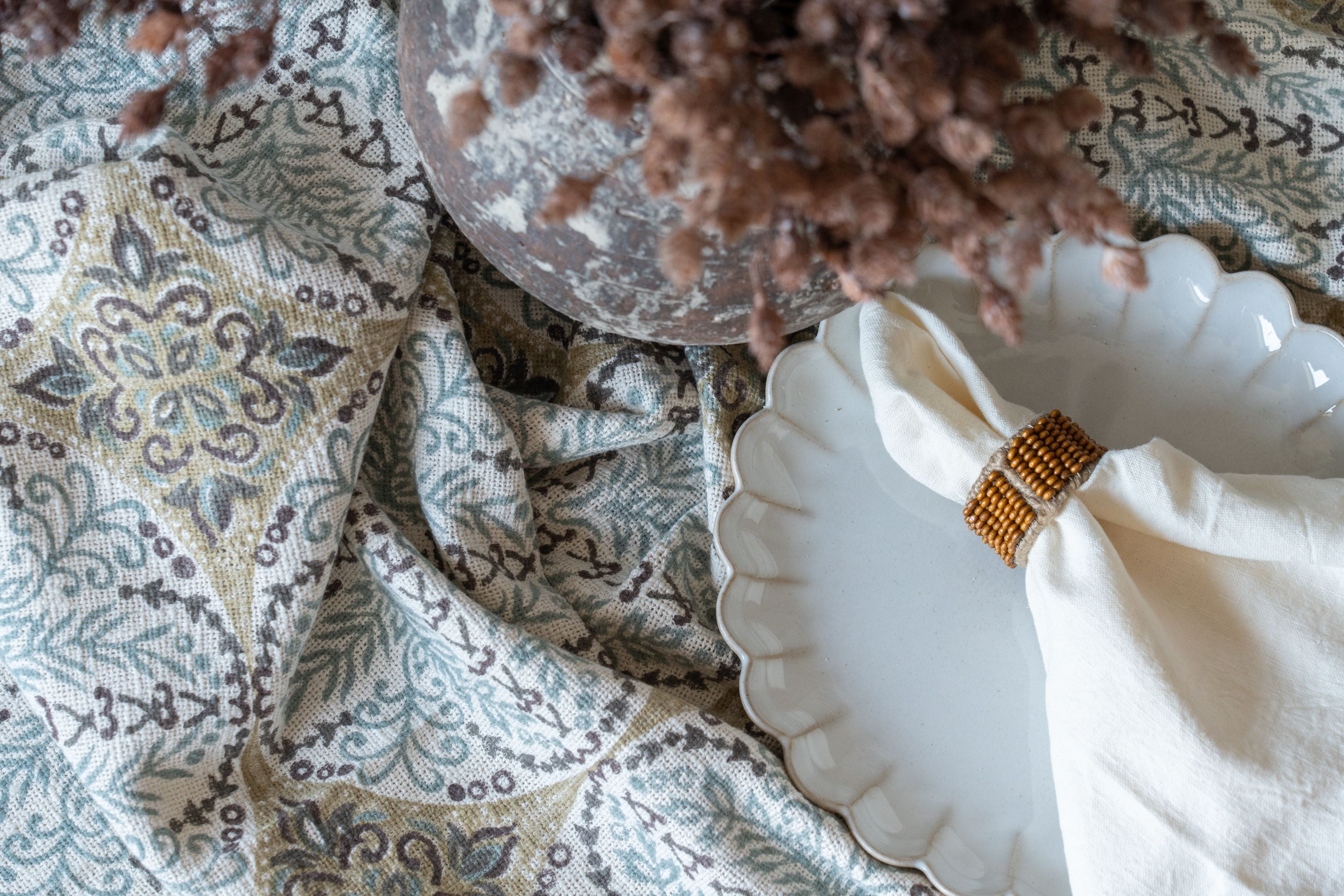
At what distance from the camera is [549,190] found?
Result: 0.38 m

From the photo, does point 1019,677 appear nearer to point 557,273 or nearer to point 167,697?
point 557,273

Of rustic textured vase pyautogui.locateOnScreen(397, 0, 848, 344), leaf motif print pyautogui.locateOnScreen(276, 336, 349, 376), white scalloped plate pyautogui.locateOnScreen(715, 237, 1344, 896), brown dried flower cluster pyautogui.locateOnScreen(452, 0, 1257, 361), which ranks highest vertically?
brown dried flower cluster pyautogui.locateOnScreen(452, 0, 1257, 361)

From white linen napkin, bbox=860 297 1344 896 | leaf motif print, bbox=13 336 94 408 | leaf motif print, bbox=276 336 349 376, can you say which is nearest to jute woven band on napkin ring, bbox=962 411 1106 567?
white linen napkin, bbox=860 297 1344 896

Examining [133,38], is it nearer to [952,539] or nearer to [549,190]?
[549,190]

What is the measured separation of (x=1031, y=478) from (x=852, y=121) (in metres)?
0.27

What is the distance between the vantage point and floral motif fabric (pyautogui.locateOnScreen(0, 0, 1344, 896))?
551 mm

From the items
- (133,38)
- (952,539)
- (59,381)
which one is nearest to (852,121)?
(133,38)

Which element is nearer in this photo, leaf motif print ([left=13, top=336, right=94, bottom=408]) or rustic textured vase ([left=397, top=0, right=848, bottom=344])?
rustic textured vase ([left=397, top=0, right=848, bottom=344])

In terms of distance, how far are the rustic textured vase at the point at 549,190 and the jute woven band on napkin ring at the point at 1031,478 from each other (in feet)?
0.44

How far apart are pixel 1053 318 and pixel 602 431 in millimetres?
280

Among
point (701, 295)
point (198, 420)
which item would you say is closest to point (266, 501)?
point (198, 420)

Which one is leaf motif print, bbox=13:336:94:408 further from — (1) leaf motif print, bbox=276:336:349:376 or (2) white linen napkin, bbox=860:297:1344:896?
(2) white linen napkin, bbox=860:297:1344:896

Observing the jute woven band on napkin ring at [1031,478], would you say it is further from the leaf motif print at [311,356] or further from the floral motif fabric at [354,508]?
the leaf motif print at [311,356]

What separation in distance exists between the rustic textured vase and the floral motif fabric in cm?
18
